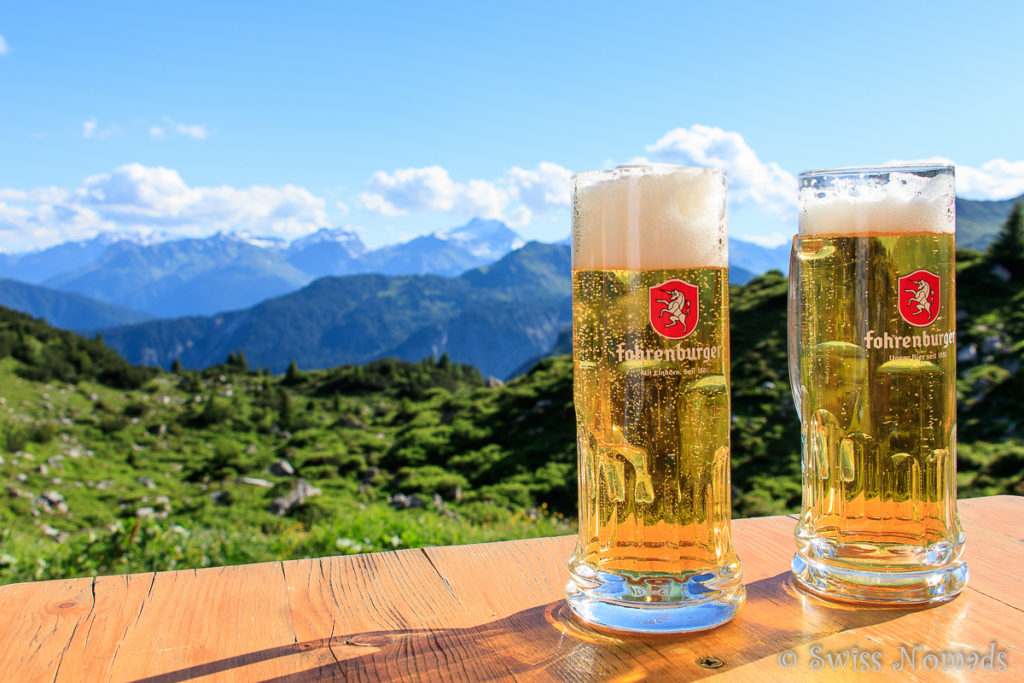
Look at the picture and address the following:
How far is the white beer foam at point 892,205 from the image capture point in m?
1.34

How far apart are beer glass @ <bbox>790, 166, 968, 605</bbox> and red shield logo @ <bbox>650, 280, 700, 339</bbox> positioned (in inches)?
11.6

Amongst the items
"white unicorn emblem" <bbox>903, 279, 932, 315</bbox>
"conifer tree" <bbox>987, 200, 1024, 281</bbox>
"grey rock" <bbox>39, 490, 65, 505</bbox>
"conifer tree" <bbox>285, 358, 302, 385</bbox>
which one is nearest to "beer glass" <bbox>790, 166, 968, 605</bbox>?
"white unicorn emblem" <bbox>903, 279, 932, 315</bbox>

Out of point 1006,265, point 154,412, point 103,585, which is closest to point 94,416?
point 154,412

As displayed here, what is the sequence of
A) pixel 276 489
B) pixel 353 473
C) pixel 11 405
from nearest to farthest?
pixel 276 489 → pixel 353 473 → pixel 11 405

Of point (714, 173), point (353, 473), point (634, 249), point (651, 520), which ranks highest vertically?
point (714, 173)

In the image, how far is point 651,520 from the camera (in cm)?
128

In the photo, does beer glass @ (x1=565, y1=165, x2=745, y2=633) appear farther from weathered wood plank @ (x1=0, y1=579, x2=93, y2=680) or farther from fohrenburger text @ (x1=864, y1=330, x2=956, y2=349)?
weathered wood plank @ (x1=0, y1=579, x2=93, y2=680)

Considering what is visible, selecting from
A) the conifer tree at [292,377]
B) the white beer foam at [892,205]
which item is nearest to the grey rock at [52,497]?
the white beer foam at [892,205]

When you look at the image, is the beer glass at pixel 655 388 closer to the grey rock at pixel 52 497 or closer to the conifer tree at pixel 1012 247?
the grey rock at pixel 52 497

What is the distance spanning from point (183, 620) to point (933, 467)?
131cm

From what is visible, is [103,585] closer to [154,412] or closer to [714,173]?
[714,173]

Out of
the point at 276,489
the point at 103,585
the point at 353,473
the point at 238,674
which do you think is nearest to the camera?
the point at 238,674

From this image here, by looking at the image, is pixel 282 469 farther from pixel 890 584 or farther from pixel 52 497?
pixel 890 584

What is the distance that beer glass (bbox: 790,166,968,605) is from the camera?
133 centimetres
